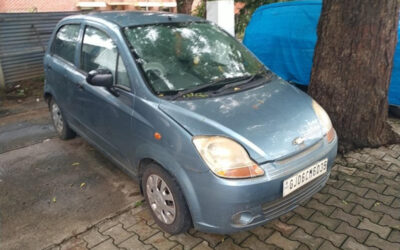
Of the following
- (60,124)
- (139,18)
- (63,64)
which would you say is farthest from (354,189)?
(60,124)

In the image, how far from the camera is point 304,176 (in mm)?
2432

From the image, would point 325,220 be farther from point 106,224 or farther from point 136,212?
point 106,224

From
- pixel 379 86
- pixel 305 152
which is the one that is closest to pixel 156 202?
pixel 305 152

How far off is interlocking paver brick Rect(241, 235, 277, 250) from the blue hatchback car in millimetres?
356

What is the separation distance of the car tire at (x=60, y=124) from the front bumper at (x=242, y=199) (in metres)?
2.83

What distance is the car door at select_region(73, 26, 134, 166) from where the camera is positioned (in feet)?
9.55

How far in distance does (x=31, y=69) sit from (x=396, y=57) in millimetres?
7544

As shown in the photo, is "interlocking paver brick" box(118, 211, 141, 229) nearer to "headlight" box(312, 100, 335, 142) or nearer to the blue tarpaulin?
"headlight" box(312, 100, 335, 142)

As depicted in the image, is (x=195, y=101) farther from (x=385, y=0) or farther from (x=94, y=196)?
(x=385, y=0)

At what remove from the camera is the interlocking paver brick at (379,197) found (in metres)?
3.08

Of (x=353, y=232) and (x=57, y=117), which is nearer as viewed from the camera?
(x=353, y=232)

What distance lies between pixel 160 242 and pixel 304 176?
1244 millimetres

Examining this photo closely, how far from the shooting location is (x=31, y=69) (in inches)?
313

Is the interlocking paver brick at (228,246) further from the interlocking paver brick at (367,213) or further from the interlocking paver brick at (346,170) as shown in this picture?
the interlocking paver brick at (346,170)
